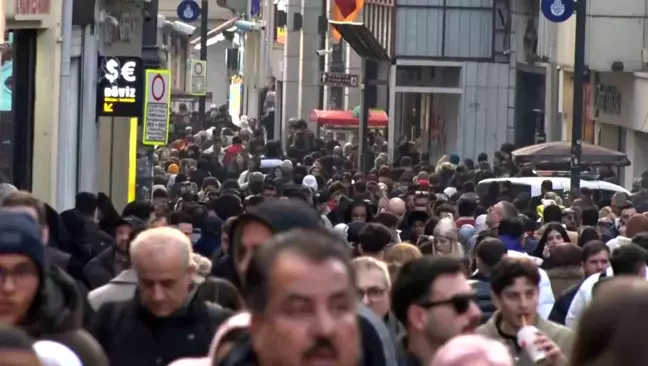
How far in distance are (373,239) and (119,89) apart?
14.9m

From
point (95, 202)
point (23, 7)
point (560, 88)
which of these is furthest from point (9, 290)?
point (560, 88)

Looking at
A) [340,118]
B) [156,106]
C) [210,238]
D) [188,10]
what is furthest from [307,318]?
[340,118]

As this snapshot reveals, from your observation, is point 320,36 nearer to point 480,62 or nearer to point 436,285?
point 480,62

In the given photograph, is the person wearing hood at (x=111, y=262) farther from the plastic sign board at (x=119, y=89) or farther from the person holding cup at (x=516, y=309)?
the plastic sign board at (x=119, y=89)

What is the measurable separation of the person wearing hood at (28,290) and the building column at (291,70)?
57.0 metres

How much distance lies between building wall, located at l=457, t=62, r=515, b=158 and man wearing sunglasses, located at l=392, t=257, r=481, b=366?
140ft

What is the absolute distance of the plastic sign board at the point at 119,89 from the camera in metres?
26.2

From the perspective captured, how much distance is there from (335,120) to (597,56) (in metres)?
9.84

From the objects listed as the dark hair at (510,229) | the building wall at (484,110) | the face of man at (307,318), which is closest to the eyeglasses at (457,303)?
the face of man at (307,318)

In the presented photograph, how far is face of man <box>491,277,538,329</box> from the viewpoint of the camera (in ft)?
28.1

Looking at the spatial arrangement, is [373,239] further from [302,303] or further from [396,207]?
[396,207]

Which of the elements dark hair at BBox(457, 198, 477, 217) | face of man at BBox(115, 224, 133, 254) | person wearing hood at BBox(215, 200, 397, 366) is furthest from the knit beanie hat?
dark hair at BBox(457, 198, 477, 217)

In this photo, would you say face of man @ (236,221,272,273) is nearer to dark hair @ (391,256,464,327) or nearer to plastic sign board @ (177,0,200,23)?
dark hair @ (391,256,464,327)

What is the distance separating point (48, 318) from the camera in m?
6.27
